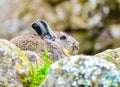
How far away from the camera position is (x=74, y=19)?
74.9ft

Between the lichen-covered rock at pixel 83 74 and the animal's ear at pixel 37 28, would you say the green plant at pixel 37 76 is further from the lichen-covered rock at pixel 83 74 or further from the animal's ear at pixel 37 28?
the animal's ear at pixel 37 28

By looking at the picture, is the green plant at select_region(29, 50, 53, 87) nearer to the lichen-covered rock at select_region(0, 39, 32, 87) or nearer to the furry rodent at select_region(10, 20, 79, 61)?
the lichen-covered rock at select_region(0, 39, 32, 87)

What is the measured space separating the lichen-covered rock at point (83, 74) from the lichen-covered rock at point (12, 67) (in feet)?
1.51

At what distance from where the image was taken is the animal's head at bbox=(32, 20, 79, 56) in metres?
6.68

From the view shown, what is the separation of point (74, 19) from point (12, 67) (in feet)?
61.3

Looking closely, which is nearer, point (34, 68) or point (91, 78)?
point (91, 78)

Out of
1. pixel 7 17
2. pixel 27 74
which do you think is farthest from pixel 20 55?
pixel 7 17

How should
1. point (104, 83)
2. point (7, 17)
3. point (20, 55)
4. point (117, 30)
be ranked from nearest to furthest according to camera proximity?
1. point (104, 83)
2. point (20, 55)
3. point (117, 30)
4. point (7, 17)

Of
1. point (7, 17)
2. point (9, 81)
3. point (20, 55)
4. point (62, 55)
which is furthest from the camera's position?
point (7, 17)

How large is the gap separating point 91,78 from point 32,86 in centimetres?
93

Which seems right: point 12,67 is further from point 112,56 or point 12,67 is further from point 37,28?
point 37,28

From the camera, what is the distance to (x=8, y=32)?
898 inches

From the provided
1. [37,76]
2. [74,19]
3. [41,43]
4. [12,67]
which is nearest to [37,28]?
[41,43]

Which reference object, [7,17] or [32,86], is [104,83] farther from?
[7,17]
